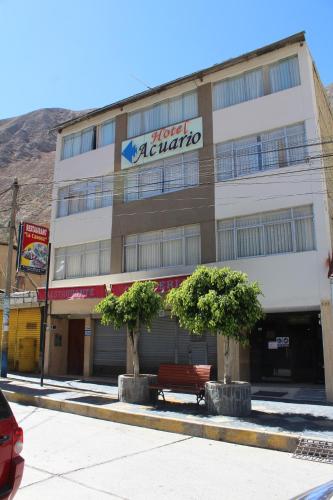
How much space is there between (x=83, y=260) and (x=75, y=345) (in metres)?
4.12

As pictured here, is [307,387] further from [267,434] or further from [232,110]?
[232,110]

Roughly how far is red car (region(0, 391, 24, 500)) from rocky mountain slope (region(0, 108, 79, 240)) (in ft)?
197

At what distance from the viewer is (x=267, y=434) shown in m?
8.01

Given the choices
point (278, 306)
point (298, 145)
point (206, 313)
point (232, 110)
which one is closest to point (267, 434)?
point (206, 313)

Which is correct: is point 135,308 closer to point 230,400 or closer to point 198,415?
point 198,415

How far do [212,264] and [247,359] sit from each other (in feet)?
12.1

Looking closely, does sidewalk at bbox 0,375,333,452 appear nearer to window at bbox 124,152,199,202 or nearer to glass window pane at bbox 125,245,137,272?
glass window pane at bbox 125,245,137,272

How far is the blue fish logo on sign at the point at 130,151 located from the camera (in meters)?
19.8

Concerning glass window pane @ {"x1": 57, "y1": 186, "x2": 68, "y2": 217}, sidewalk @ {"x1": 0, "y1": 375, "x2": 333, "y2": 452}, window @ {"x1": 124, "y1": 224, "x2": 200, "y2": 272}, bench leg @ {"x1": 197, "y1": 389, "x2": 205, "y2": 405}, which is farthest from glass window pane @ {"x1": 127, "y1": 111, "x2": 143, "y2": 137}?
bench leg @ {"x1": 197, "y1": 389, "x2": 205, "y2": 405}

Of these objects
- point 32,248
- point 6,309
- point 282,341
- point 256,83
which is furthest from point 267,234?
point 6,309

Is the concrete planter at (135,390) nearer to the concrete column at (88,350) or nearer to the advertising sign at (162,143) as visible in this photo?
the concrete column at (88,350)

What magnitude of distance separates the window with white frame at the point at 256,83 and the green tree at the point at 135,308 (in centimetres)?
870

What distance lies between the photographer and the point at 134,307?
1230 cm

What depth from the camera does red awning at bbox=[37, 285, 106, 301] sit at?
18156 millimetres
